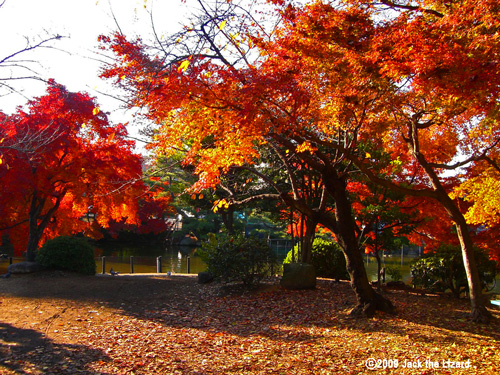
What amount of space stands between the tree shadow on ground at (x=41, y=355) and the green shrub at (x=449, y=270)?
8.08 m

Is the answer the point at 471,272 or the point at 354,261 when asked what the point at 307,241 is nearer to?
the point at 354,261

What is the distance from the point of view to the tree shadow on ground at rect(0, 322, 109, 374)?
14.7 ft

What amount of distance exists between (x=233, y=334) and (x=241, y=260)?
349cm

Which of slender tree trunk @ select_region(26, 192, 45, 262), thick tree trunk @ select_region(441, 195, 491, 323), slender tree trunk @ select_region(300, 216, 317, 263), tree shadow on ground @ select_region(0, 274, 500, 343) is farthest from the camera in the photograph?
slender tree trunk @ select_region(26, 192, 45, 262)

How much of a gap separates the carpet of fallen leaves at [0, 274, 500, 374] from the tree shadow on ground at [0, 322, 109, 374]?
0.01m

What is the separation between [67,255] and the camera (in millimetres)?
12125

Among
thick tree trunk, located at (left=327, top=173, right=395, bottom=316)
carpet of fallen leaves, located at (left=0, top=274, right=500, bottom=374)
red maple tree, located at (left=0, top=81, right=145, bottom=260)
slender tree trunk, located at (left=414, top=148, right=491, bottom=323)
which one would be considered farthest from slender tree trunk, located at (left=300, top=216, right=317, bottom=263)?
red maple tree, located at (left=0, top=81, right=145, bottom=260)

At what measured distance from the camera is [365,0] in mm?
6473

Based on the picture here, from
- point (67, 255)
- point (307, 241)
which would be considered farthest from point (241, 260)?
point (67, 255)

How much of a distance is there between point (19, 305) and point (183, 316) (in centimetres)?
358

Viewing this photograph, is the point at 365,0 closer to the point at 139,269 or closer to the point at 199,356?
the point at 199,356

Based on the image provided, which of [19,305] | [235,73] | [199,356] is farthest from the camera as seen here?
[19,305]

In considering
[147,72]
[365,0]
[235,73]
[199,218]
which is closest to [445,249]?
[365,0]

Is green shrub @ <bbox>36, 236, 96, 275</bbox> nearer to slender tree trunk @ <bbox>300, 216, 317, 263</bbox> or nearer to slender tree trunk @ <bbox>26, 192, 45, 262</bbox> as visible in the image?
slender tree trunk @ <bbox>26, 192, 45, 262</bbox>
